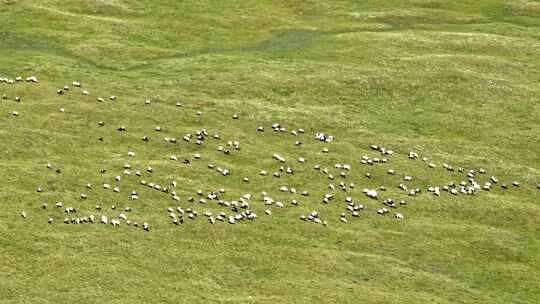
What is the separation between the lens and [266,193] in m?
50.4

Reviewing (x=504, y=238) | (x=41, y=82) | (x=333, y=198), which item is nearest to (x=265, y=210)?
(x=333, y=198)

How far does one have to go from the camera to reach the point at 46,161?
5138 centimetres

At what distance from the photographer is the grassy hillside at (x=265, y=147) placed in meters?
40.9

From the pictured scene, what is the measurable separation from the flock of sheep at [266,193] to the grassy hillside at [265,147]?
0.35m

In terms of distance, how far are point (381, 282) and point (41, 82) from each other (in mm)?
40093

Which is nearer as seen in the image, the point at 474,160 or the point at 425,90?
the point at 474,160

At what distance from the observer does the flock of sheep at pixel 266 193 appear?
45.6 meters

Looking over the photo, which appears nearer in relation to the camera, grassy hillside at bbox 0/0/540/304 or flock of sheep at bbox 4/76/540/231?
grassy hillside at bbox 0/0/540/304

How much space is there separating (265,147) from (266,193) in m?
8.21

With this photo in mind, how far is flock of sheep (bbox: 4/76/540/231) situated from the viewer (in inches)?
1796

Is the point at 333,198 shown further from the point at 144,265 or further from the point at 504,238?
the point at 144,265

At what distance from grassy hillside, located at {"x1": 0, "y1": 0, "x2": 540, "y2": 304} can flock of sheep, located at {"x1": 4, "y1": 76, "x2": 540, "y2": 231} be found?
1.15 ft

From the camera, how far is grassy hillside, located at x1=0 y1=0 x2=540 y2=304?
4088cm

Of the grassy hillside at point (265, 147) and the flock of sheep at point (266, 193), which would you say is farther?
the flock of sheep at point (266, 193)
